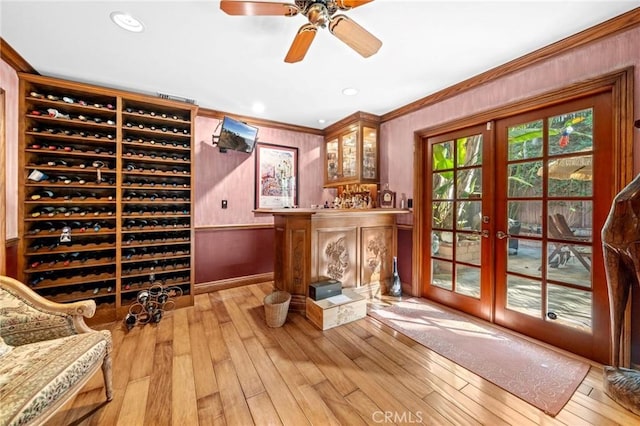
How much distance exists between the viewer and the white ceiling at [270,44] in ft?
5.42

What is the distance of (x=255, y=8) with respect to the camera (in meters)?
1.36

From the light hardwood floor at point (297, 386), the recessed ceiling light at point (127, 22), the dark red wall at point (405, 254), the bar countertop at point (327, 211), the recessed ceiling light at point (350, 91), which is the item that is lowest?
the light hardwood floor at point (297, 386)

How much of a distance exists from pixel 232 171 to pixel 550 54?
3.54m

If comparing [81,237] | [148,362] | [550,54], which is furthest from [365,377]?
[81,237]

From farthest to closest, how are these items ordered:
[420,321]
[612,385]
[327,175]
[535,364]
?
[327,175]
[420,321]
[535,364]
[612,385]

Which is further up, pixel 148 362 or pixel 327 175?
pixel 327 175

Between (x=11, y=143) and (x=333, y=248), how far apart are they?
3.04 meters

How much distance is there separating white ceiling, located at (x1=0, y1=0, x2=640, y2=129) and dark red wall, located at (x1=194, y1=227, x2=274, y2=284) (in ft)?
5.94

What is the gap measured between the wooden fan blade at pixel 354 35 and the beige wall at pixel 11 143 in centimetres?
267

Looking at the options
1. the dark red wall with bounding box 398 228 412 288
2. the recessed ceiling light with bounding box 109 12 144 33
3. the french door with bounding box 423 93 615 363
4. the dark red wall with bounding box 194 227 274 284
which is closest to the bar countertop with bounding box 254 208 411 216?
the dark red wall with bounding box 398 228 412 288

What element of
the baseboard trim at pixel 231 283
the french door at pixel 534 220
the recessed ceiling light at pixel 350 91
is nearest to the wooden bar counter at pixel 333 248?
the french door at pixel 534 220

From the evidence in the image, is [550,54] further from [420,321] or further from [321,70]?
[420,321]

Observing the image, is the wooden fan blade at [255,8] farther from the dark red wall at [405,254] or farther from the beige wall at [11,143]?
the dark red wall at [405,254]

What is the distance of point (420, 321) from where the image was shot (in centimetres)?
259
